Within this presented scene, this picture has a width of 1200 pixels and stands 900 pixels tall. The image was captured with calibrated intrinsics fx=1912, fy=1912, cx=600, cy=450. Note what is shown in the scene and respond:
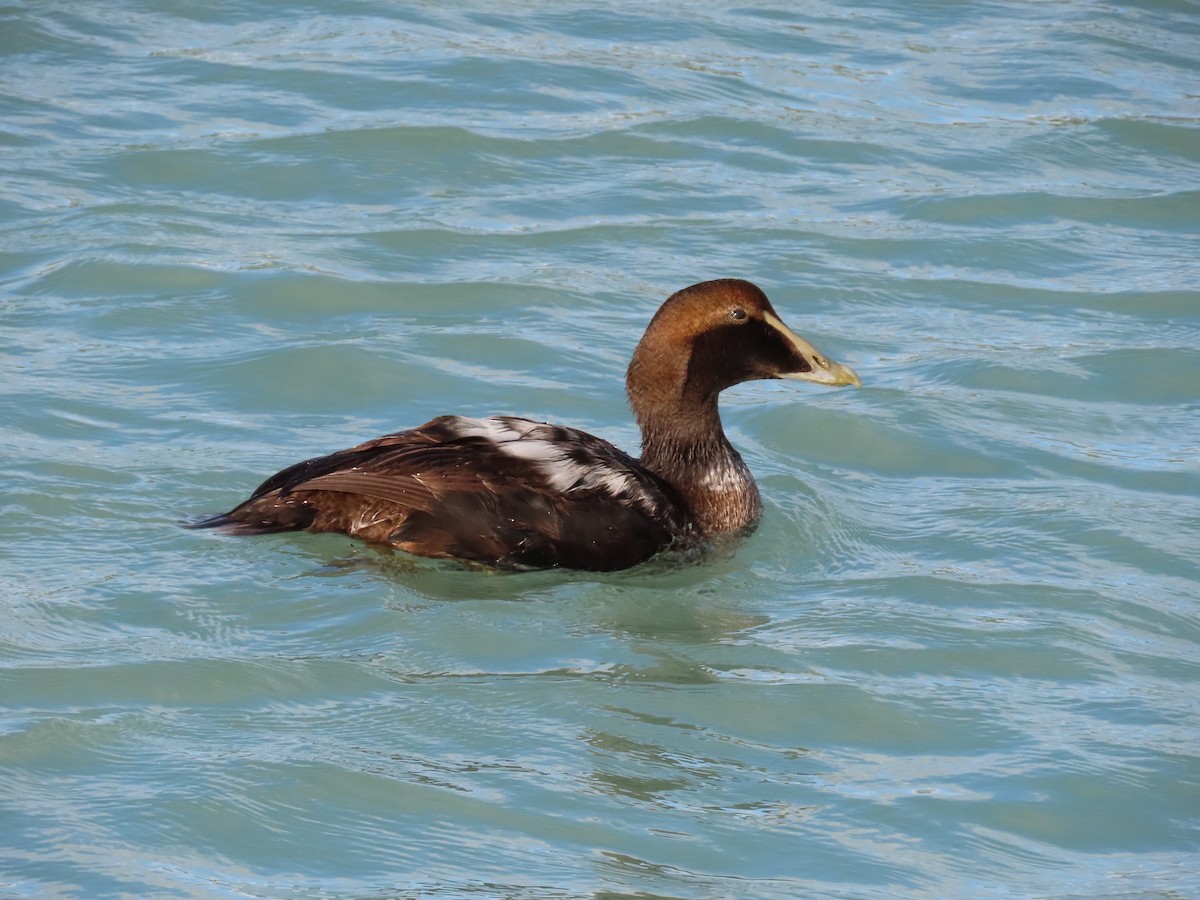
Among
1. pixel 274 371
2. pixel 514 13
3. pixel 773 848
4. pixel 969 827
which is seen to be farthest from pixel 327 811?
pixel 514 13

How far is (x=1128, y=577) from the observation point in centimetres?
766

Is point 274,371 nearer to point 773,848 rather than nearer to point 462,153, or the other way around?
point 462,153

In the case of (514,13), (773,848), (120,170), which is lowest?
(773,848)

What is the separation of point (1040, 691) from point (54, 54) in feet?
33.0

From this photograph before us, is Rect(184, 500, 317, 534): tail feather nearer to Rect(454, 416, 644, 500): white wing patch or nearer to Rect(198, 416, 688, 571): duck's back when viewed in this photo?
Rect(198, 416, 688, 571): duck's back

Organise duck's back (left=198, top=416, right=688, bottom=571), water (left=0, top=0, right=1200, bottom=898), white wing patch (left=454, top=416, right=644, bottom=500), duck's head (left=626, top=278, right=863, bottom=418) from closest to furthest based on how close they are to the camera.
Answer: water (left=0, top=0, right=1200, bottom=898) → duck's back (left=198, top=416, right=688, bottom=571) → white wing patch (left=454, top=416, right=644, bottom=500) → duck's head (left=626, top=278, right=863, bottom=418)

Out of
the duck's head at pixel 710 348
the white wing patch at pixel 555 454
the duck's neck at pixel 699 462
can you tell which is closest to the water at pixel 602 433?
the duck's neck at pixel 699 462

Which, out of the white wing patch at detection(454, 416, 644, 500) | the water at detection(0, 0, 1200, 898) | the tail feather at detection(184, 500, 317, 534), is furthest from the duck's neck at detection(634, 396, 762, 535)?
the tail feather at detection(184, 500, 317, 534)

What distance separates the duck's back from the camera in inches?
288

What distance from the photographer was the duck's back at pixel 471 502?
7.30m

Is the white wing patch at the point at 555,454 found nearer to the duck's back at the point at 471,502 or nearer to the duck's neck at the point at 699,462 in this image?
the duck's back at the point at 471,502

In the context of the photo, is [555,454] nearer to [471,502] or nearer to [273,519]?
[471,502]

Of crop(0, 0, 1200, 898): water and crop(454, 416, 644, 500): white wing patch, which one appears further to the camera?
crop(454, 416, 644, 500): white wing patch

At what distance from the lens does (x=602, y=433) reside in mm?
9078
